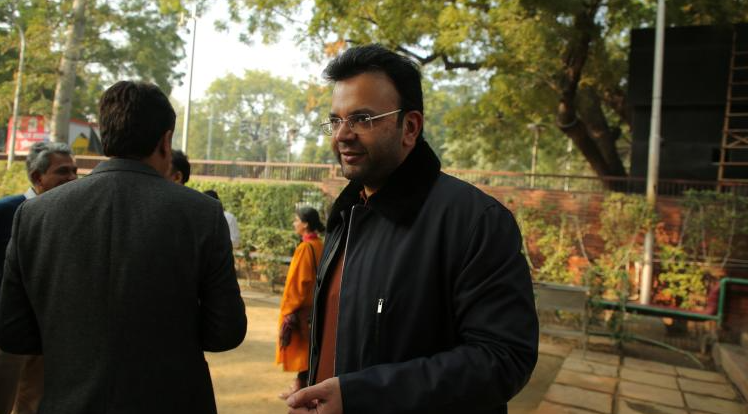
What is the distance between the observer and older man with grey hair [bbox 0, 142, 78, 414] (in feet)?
9.05

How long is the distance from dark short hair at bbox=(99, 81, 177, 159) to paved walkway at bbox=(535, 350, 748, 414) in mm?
3680

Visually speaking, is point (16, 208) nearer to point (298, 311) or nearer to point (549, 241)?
point (298, 311)

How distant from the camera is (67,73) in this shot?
13773mm

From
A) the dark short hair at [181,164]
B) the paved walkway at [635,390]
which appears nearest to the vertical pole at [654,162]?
the paved walkway at [635,390]

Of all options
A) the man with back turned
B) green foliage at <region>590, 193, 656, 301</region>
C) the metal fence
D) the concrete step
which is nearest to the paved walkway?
the concrete step

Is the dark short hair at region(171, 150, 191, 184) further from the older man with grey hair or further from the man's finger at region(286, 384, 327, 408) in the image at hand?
the man's finger at region(286, 384, 327, 408)

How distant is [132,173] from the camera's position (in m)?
1.70

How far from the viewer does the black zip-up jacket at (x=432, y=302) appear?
1.16m

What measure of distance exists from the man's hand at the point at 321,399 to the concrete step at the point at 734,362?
16.8 feet

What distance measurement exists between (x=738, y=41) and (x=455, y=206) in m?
11.7

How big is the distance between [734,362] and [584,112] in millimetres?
8857

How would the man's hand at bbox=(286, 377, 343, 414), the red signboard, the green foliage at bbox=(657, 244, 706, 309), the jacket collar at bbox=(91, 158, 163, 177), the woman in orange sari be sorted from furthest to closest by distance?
the red signboard
the green foliage at bbox=(657, 244, 706, 309)
the woman in orange sari
the jacket collar at bbox=(91, 158, 163, 177)
the man's hand at bbox=(286, 377, 343, 414)

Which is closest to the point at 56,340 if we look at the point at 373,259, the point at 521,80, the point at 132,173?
the point at 132,173

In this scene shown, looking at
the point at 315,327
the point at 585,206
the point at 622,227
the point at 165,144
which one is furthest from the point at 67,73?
the point at 315,327
